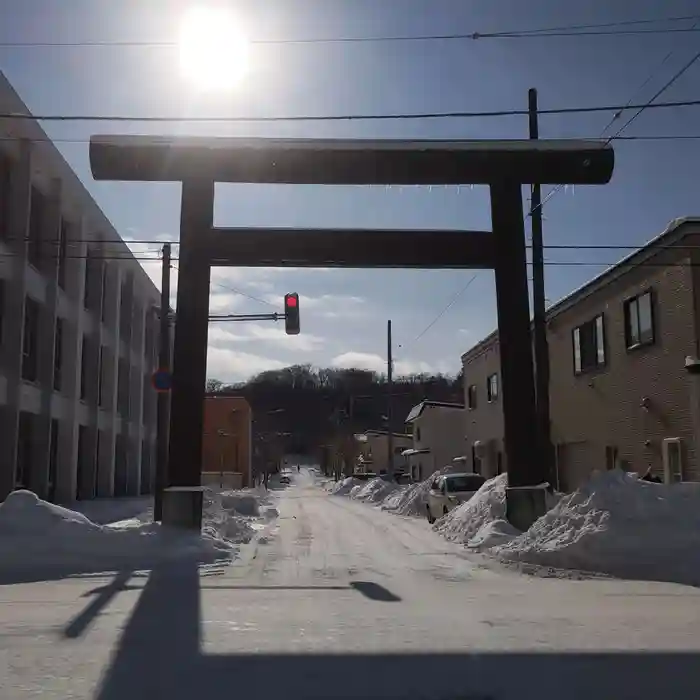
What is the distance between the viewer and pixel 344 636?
8.38 metres

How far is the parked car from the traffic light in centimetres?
796

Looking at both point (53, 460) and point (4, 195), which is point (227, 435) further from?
point (4, 195)

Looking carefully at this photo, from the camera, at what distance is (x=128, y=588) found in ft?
38.4

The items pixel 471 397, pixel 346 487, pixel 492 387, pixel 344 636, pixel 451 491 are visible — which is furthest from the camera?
pixel 346 487

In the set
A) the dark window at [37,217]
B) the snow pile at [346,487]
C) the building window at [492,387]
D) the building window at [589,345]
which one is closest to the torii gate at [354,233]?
the building window at [589,345]

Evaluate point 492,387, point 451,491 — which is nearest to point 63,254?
point 451,491

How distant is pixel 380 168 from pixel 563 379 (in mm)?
13316

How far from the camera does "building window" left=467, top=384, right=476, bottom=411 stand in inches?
1642

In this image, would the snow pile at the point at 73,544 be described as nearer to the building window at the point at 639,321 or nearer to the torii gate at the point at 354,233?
the torii gate at the point at 354,233

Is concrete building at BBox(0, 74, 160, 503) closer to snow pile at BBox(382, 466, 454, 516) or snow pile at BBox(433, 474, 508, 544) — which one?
snow pile at BBox(433, 474, 508, 544)

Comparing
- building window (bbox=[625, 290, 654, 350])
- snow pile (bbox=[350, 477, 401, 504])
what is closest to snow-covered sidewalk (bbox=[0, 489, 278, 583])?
building window (bbox=[625, 290, 654, 350])

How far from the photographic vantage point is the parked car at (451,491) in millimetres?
26516

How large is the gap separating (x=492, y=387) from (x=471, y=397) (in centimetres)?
431

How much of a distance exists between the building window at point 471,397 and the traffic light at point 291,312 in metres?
20.7
